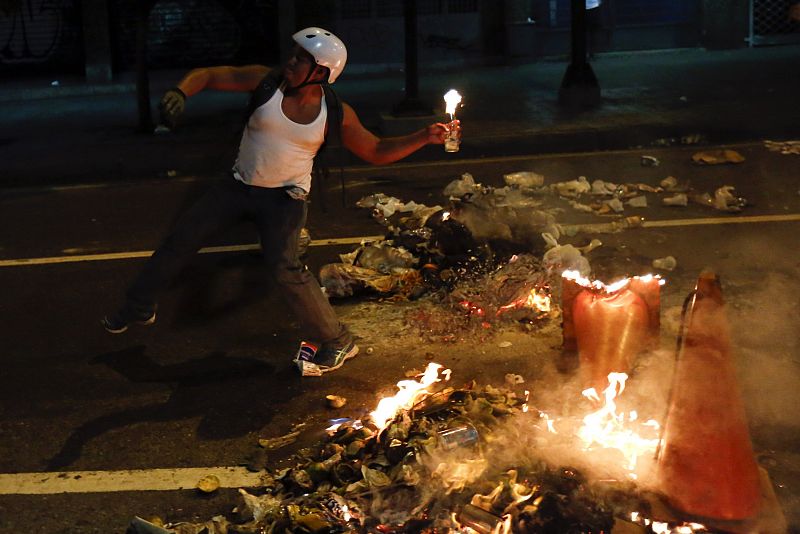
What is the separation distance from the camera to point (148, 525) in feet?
11.7

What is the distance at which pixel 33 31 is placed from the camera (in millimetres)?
20641

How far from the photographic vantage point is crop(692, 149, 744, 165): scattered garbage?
977 cm

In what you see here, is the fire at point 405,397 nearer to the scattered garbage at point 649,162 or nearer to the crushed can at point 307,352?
the crushed can at point 307,352

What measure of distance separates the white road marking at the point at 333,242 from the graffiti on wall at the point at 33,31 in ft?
47.3

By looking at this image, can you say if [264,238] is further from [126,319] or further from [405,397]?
[405,397]

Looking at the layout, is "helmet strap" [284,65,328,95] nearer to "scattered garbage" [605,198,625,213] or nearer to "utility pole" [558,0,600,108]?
"scattered garbage" [605,198,625,213]

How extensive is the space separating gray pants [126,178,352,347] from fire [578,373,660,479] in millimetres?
1624

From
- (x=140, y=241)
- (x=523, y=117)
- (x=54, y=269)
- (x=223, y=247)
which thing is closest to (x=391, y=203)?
(x=223, y=247)

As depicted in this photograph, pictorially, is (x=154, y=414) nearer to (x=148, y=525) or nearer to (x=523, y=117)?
(x=148, y=525)

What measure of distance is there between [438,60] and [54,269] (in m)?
13.8

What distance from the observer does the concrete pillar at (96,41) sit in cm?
1997

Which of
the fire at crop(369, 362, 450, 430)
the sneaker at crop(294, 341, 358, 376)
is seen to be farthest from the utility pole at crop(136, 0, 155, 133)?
the fire at crop(369, 362, 450, 430)

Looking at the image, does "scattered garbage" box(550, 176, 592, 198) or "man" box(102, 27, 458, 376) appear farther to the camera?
"scattered garbage" box(550, 176, 592, 198)

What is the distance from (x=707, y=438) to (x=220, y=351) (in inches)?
120
